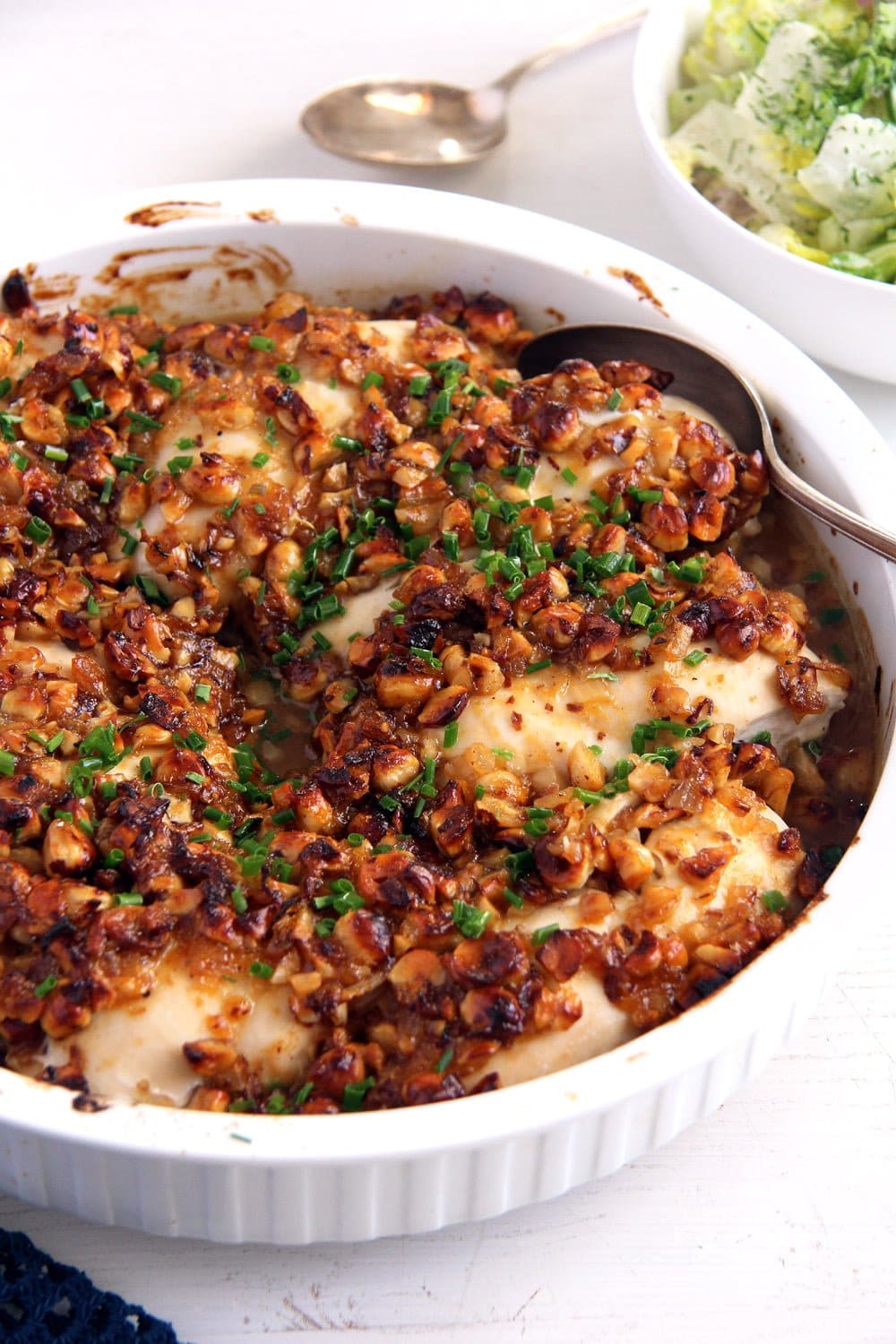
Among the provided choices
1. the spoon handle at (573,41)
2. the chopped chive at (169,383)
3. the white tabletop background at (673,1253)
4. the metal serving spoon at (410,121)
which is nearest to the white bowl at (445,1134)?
the white tabletop background at (673,1253)

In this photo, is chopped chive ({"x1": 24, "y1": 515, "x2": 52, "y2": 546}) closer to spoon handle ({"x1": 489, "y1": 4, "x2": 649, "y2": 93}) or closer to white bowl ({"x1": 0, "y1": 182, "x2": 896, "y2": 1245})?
white bowl ({"x1": 0, "y1": 182, "x2": 896, "y2": 1245})

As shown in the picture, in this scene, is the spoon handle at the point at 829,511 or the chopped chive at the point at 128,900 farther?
the spoon handle at the point at 829,511

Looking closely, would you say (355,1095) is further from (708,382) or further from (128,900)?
(708,382)

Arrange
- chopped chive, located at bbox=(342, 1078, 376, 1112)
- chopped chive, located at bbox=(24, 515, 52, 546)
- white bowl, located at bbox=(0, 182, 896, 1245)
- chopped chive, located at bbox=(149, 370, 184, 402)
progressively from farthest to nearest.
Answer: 1. chopped chive, located at bbox=(149, 370, 184, 402)
2. chopped chive, located at bbox=(24, 515, 52, 546)
3. chopped chive, located at bbox=(342, 1078, 376, 1112)
4. white bowl, located at bbox=(0, 182, 896, 1245)

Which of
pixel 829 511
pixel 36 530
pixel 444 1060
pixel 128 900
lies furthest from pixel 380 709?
pixel 829 511

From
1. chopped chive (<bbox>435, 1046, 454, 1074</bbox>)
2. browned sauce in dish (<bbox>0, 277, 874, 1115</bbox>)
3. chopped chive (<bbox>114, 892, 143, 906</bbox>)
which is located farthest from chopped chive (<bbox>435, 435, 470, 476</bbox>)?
chopped chive (<bbox>435, 1046, 454, 1074</bbox>)

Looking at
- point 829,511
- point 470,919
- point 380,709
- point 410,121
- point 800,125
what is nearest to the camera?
point 470,919

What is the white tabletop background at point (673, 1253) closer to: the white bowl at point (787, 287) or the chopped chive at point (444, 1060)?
the chopped chive at point (444, 1060)
